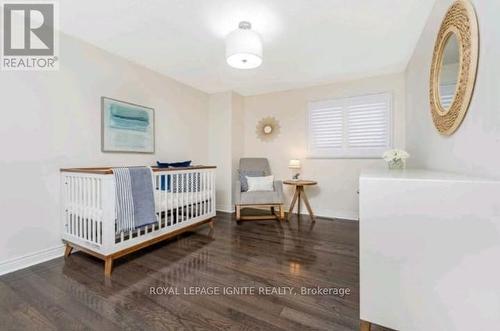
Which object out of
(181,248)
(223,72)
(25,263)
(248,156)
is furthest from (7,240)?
(248,156)

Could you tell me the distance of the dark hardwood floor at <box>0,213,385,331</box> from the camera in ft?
4.30

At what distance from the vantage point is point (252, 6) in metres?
1.84

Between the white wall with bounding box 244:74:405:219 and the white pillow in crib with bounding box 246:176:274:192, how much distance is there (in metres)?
0.57

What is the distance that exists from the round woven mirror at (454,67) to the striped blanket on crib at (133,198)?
7.87 feet

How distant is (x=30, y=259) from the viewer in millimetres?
1993

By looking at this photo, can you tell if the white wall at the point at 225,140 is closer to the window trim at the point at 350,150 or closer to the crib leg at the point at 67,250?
the window trim at the point at 350,150

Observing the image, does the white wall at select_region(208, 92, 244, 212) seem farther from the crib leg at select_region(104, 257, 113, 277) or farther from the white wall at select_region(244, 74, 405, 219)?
the crib leg at select_region(104, 257, 113, 277)

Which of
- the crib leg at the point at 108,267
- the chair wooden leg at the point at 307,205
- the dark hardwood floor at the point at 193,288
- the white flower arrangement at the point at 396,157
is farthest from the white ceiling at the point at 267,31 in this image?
the dark hardwood floor at the point at 193,288

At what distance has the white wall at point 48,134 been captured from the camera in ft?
6.19

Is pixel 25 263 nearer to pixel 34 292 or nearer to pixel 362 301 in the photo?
pixel 34 292

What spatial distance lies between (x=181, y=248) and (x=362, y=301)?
1827mm

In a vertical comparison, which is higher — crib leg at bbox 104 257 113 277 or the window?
the window

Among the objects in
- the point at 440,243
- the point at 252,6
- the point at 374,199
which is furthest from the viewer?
the point at 252,6

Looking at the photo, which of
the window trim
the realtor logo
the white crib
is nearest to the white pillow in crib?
the window trim
